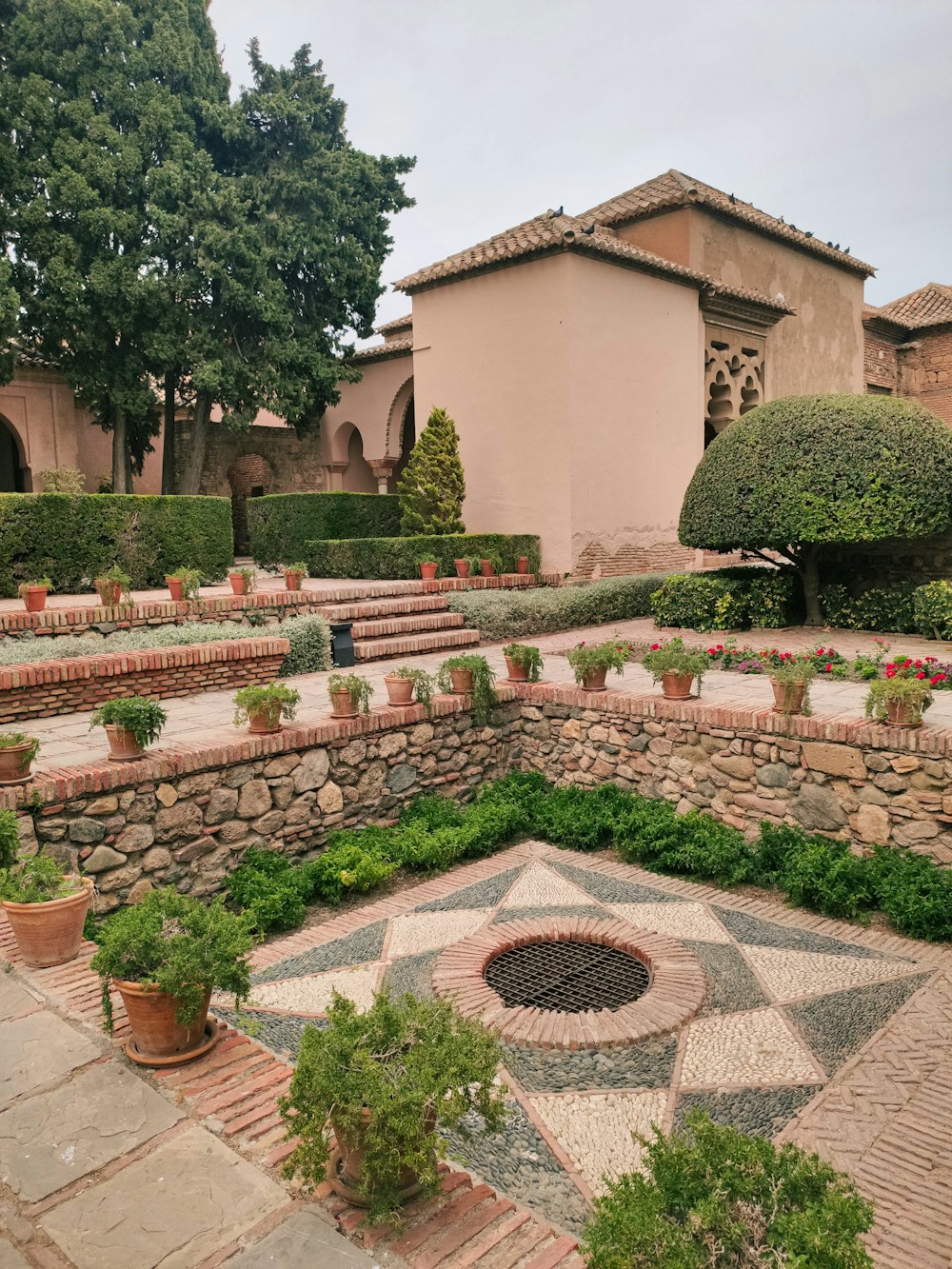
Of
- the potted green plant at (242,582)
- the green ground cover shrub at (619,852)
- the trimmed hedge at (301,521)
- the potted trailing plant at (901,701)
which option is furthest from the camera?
the trimmed hedge at (301,521)

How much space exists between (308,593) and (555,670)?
10.8 feet

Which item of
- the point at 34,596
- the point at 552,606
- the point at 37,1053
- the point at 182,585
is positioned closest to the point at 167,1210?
the point at 37,1053

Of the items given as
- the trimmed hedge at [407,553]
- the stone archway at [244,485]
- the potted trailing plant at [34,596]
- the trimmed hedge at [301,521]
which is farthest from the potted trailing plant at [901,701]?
the stone archway at [244,485]

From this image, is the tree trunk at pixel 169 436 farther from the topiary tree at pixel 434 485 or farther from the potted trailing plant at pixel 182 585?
the potted trailing plant at pixel 182 585

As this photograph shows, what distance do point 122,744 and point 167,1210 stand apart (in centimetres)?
→ 331

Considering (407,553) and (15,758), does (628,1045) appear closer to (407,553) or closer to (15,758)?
(15,758)

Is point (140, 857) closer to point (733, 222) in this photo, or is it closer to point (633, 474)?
point (633, 474)

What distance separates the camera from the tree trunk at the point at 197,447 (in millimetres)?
17422

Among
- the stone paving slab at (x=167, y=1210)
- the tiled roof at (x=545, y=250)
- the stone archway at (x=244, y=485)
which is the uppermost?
the tiled roof at (x=545, y=250)

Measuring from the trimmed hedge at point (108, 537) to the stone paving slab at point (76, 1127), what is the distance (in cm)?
893

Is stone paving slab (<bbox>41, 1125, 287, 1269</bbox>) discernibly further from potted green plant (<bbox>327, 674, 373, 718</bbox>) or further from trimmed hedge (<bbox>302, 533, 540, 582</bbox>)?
trimmed hedge (<bbox>302, 533, 540, 582</bbox>)

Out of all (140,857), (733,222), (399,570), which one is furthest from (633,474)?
(140,857)

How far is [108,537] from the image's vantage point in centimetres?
1103

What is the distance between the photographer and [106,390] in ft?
52.5
